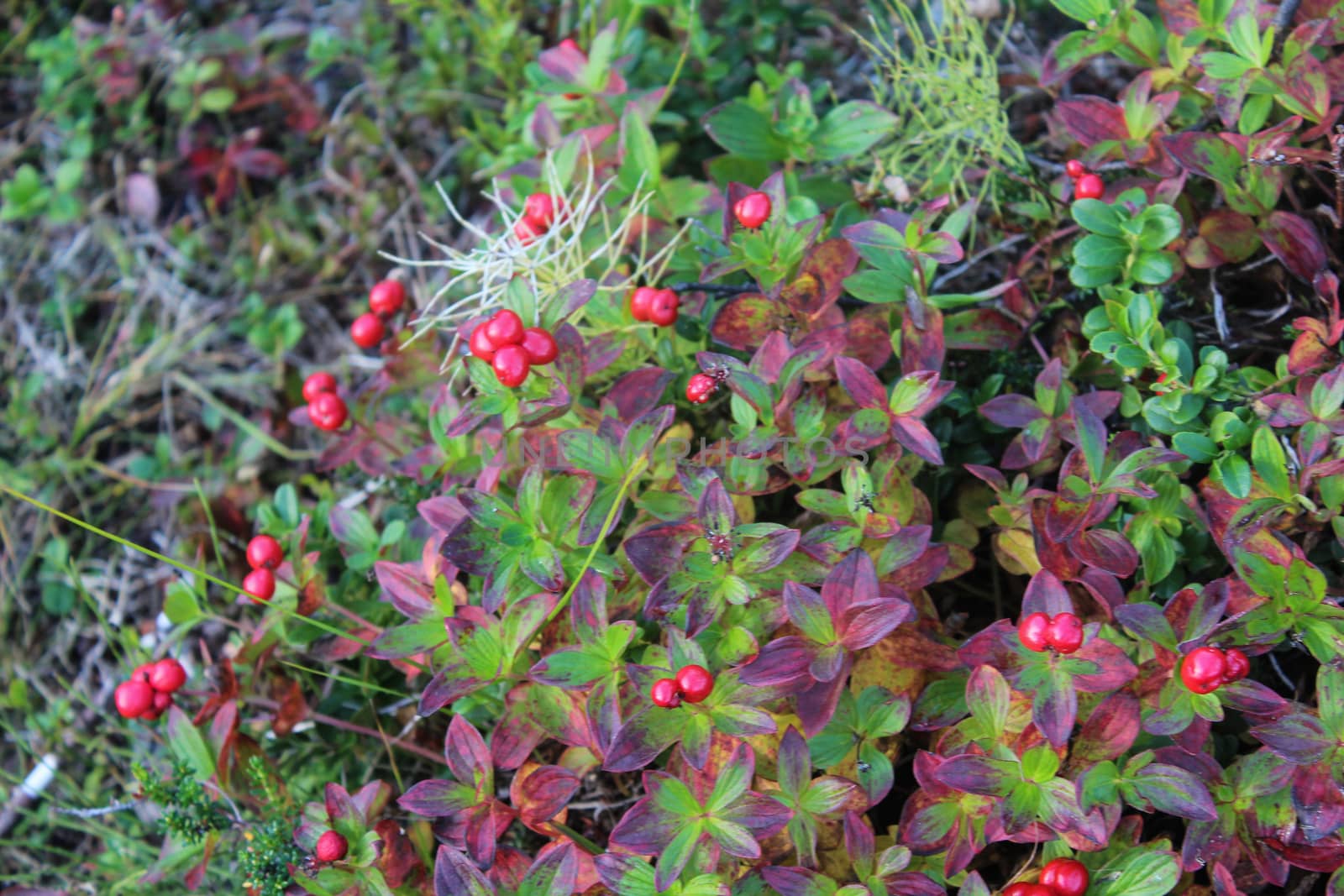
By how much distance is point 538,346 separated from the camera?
148cm

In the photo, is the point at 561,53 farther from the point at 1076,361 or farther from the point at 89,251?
the point at 89,251

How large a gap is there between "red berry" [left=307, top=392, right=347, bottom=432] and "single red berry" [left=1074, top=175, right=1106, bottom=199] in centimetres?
129

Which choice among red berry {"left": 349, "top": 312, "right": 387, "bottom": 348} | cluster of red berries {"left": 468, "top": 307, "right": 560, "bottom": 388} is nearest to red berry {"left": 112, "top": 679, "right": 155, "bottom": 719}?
red berry {"left": 349, "top": 312, "right": 387, "bottom": 348}

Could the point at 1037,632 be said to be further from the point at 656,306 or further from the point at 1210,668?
the point at 656,306

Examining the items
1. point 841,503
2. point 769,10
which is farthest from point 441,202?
point 841,503

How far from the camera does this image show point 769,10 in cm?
244

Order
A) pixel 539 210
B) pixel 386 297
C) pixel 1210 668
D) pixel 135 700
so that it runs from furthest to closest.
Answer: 1. pixel 386 297
2. pixel 539 210
3. pixel 135 700
4. pixel 1210 668

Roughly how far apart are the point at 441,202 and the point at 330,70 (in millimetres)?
693

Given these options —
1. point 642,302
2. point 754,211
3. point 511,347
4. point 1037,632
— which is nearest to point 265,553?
point 511,347

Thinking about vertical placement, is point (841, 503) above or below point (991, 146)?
below

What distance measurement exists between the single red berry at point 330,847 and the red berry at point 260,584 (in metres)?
0.43

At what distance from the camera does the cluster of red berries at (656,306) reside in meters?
1.63

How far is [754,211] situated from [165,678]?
122 cm

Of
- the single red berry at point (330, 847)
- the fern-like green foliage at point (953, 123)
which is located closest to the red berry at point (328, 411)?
the single red berry at point (330, 847)
